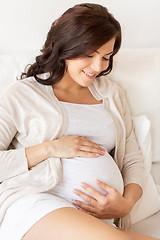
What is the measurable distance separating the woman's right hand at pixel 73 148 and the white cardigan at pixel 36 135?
0.04 metres

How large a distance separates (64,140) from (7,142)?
22 centimetres

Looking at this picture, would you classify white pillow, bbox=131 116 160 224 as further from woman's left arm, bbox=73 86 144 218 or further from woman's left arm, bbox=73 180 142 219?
woman's left arm, bbox=73 180 142 219

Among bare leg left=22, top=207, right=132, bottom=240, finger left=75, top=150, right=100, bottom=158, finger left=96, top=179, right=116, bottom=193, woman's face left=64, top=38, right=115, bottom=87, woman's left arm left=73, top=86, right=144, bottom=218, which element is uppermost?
woman's face left=64, top=38, right=115, bottom=87

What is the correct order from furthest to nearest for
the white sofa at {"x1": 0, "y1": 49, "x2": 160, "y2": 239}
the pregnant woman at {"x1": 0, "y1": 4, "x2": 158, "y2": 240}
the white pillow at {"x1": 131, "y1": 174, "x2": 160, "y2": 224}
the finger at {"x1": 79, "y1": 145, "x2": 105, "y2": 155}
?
1. the white sofa at {"x1": 0, "y1": 49, "x2": 160, "y2": 239}
2. the white pillow at {"x1": 131, "y1": 174, "x2": 160, "y2": 224}
3. the finger at {"x1": 79, "y1": 145, "x2": 105, "y2": 155}
4. the pregnant woman at {"x1": 0, "y1": 4, "x2": 158, "y2": 240}

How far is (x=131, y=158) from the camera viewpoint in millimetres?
1490

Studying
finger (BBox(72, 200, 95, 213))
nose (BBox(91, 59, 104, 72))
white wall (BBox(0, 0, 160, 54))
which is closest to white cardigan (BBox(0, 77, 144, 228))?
finger (BBox(72, 200, 95, 213))

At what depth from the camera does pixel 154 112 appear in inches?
65.3

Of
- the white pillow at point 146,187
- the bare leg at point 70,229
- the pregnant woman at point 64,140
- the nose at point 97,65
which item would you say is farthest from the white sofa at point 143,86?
the bare leg at point 70,229

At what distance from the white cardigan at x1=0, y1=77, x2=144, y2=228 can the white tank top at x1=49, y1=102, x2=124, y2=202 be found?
1.3 inches

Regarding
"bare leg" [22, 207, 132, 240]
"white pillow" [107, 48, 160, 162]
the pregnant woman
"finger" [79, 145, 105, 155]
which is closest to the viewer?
"bare leg" [22, 207, 132, 240]

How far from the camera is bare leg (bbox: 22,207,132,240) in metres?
1.00

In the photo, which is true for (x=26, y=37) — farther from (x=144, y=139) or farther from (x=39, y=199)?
(x=39, y=199)

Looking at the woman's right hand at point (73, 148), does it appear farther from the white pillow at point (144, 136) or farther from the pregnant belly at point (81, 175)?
the white pillow at point (144, 136)

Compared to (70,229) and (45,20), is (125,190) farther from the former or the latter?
(45,20)
